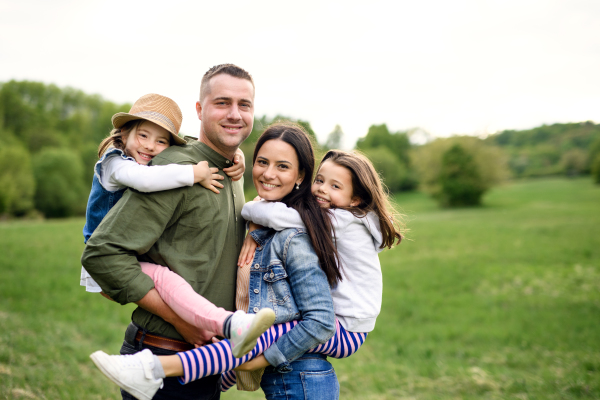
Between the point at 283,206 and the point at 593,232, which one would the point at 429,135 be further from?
the point at 283,206

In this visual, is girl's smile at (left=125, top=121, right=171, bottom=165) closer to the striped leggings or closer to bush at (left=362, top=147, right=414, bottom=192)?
the striped leggings

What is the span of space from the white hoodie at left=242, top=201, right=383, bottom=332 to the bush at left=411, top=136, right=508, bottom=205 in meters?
50.2

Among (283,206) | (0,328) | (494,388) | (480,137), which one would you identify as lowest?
(494,388)

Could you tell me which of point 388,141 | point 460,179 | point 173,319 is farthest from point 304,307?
point 388,141

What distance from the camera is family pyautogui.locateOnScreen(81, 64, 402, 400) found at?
91.6 inches

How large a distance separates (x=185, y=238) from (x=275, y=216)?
22.4 inches

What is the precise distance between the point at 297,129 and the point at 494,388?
6.05 m

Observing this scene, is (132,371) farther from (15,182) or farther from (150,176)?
(15,182)

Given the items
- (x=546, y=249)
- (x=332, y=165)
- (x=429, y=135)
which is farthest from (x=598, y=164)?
(x=332, y=165)

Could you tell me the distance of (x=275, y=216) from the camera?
2643 mm

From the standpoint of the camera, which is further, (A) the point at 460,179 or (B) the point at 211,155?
(A) the point at 460,179

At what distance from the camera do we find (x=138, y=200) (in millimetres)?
2393

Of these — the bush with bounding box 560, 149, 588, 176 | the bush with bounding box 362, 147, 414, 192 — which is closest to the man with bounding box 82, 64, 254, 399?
the bush with bounding box 362, 147, 414, 192

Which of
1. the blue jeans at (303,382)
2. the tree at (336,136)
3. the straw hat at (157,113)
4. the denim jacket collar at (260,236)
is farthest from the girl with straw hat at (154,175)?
the tree at (336,136)
